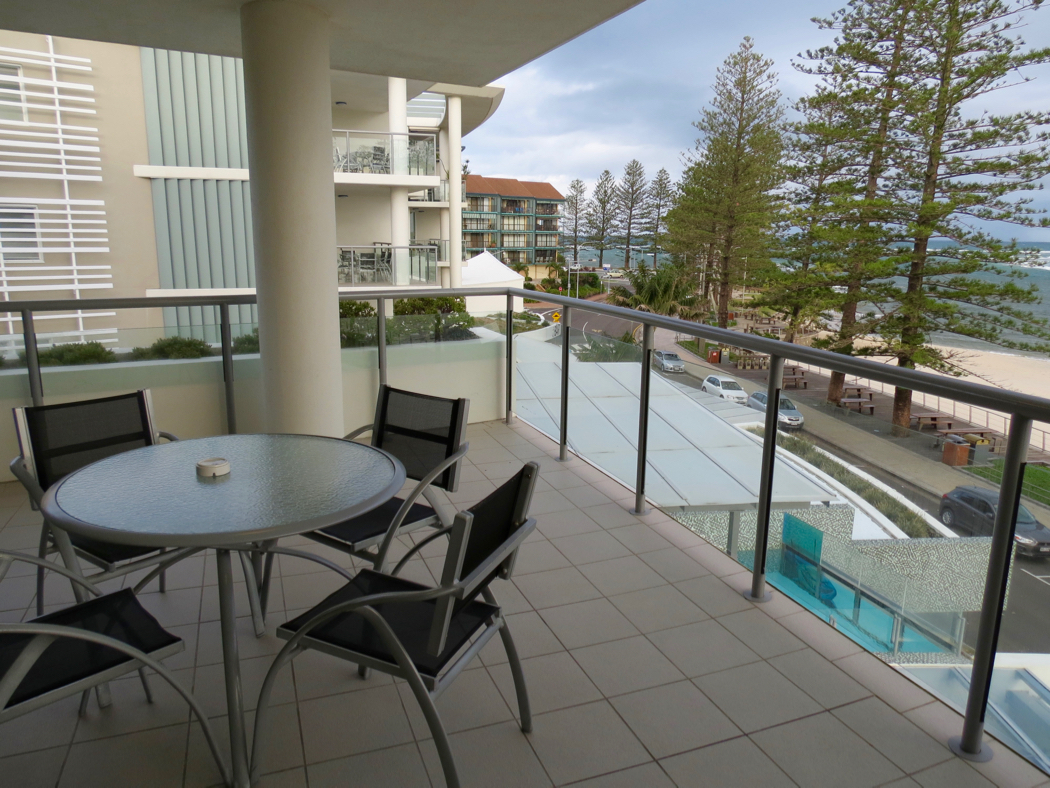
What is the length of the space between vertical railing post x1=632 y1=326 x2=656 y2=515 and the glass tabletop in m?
1.62

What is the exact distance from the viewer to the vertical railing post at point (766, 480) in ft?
8.68

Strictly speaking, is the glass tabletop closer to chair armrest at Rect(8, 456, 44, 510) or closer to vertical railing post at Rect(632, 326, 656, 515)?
chair armrest at Rect(8, 456, 44, 510)

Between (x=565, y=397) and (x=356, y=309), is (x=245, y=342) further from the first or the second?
(x=565, y=397)

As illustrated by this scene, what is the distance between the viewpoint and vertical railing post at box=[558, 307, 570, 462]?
4453 mm

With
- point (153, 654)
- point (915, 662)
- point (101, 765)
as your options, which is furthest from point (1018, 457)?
point (101, 765)

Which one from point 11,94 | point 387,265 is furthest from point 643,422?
point 11,94

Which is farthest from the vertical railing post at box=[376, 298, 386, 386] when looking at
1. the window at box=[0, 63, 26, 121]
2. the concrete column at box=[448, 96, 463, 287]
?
the concrete column at box=[448, 96, 463, 287]

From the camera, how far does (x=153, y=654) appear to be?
65.3 inches

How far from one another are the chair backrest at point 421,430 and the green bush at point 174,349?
2.12m

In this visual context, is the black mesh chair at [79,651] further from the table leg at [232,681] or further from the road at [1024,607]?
the road at [1024,607]

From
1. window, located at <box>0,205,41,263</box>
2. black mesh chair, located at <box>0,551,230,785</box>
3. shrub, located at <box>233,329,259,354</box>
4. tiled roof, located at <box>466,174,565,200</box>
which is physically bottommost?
black mesh chair, located at <box>0,551,230,785</box>

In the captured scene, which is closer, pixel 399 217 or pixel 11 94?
pixel 11 94

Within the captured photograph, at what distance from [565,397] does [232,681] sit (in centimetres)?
301

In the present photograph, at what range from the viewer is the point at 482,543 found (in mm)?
1695
